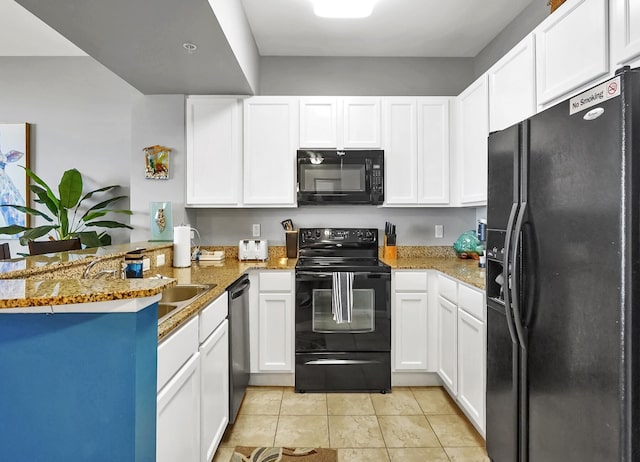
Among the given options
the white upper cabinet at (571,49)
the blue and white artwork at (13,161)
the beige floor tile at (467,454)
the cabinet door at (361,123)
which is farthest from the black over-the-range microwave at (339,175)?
the blue and white artwork at (13,161)

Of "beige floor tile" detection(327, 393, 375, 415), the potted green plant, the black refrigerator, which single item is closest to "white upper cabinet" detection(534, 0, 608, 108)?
the black refrigerator

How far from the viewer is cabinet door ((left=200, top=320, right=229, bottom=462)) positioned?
165 cm

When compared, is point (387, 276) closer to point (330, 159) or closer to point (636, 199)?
point (330, 159)

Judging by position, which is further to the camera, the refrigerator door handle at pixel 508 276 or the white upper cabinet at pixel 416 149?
the white upper cabinet at pixel 416 149

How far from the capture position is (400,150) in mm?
3076

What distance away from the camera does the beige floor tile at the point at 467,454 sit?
1968mm

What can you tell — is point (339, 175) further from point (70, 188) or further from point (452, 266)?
point (70, 188)

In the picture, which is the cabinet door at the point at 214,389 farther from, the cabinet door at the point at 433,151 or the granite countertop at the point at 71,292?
the cabinet door at the point at 433,151

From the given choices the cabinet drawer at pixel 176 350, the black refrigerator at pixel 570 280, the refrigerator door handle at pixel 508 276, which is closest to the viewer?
the black refrigerator at pixel 570 280

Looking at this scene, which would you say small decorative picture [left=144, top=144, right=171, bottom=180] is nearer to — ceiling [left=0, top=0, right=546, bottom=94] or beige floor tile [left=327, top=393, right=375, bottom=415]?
ceiling [left=0, top=0, right=546, bottom=94]

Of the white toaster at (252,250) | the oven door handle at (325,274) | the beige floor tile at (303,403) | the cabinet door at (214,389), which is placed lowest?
the beige floor tile at (303,403)

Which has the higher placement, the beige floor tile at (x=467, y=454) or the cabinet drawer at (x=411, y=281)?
the cabinet drawer at (x=411, y=281)

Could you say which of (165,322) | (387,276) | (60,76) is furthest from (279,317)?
(60,76)

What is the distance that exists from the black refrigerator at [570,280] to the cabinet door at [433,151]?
4.61 ft
